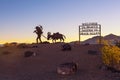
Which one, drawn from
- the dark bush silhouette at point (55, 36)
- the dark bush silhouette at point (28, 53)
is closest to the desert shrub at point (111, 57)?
the dark bush silhouette at point (28, 53)

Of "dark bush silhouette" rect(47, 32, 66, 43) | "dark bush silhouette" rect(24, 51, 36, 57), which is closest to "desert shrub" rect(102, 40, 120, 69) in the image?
"dark bush silhouette" rect(24, 51, 36, 57)

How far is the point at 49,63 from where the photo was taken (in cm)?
4994

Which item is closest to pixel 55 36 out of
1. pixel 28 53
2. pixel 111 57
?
pixel 28 53

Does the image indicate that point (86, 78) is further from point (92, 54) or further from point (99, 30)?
point (99, 30)

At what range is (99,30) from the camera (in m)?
69.0

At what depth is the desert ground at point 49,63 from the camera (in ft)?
134

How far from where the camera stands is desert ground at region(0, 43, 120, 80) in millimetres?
40781

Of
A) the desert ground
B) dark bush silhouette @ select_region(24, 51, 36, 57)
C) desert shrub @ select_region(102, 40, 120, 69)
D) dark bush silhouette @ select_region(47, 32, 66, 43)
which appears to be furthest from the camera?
dark bush silhouette @ select_region(47, 32, 66, 43)

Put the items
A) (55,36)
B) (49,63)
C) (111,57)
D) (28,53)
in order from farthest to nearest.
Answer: (55,36), (28,53), (49,63), (111,57)

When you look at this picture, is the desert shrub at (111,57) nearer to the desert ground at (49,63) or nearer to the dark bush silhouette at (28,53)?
the desert ground at (49,63)

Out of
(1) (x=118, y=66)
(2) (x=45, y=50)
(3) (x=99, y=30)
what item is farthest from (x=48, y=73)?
(3) (x=99, y=30)

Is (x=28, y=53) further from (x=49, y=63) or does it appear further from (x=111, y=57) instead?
(x=111, y=57)

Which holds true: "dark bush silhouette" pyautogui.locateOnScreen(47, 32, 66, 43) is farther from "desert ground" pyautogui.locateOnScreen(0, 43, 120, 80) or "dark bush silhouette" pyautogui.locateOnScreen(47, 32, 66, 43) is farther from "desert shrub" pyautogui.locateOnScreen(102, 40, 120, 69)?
"desert shrub" pyautogui.locateOnScreen(102, 40, 120, 69)

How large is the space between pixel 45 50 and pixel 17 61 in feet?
24.0
